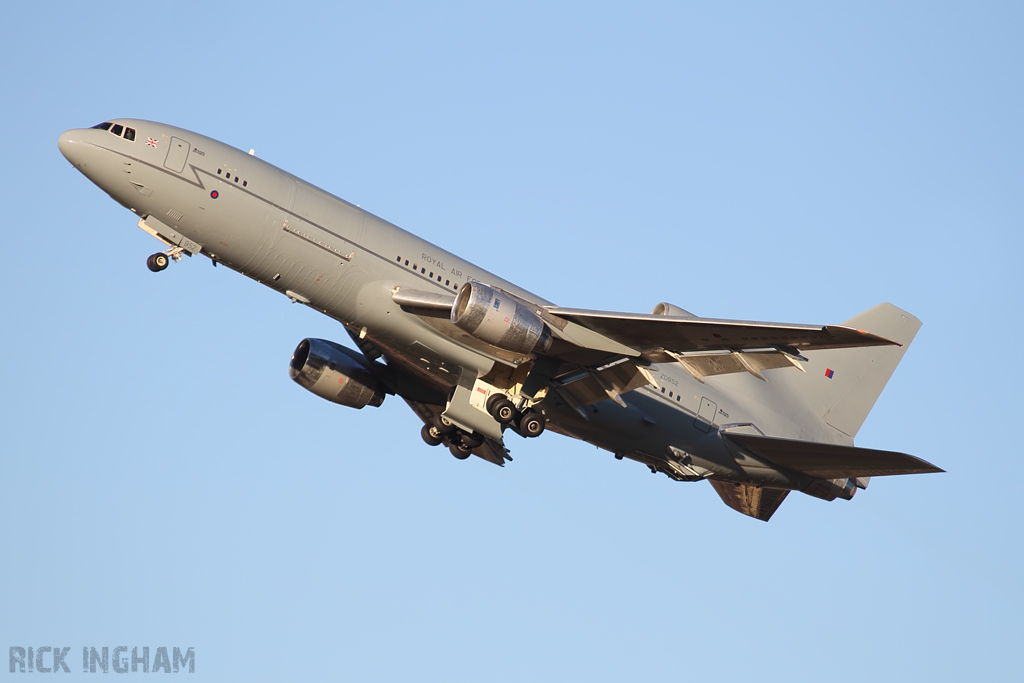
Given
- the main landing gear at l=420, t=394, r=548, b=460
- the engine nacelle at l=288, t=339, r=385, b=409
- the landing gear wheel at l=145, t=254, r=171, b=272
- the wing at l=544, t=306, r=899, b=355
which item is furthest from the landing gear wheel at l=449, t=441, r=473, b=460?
the landing gear wheel at l=145, t=254, r=171, b=272

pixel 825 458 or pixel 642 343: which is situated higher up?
pixel 642 343

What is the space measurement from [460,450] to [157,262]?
12893 mm

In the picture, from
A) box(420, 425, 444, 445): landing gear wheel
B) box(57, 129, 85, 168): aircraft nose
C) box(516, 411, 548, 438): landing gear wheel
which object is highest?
box(57, 129, 85, 168): aircraft nose

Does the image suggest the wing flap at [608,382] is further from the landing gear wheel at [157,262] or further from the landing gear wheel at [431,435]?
the landing gear wheel at [157,262]

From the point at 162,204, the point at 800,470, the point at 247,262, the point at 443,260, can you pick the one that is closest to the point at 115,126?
the point at 162,204

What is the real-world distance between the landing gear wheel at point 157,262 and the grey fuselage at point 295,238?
0.74m

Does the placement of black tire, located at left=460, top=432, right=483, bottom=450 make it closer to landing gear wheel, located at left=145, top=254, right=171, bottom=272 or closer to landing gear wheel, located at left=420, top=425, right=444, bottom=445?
landing gear wheel, located at left=420, top=425, right=444, bottom=445

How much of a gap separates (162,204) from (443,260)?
796 centimetres

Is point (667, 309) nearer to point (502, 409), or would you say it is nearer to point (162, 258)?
point (502, 409)

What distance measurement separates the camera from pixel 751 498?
132 feet

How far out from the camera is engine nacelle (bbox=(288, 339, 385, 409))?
3797 centimetres

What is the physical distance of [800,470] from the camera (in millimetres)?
36594

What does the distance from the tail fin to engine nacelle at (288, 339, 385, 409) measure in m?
16.0

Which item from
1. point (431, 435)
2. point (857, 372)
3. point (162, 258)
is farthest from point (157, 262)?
point (857, 372)
